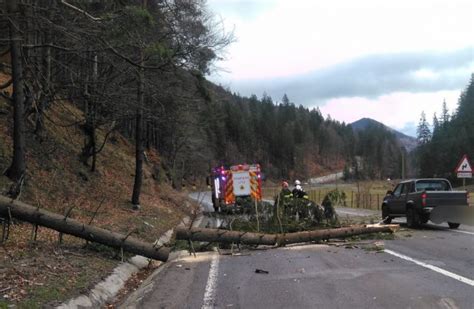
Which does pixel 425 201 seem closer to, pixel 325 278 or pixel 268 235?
pixel 268 235

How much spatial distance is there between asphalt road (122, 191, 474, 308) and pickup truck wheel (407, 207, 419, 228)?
4.60 meters

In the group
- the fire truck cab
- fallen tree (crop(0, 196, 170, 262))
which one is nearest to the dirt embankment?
fallen tree (crop(0, 196, 170, 262))

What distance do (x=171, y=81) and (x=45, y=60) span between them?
5.19m

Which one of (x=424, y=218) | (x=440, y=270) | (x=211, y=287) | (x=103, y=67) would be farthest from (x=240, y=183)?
(x=211, y=287)

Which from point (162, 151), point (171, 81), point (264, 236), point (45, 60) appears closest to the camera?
point (264, 236)

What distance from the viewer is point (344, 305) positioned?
7250 millimetres

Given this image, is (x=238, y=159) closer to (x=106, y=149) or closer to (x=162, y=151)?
(x=162, y=151)

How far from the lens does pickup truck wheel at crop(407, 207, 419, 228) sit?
61.0 feet

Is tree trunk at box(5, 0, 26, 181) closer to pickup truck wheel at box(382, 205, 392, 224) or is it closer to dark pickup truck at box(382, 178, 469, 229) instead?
dark pickup truck at box(382, 178, 469, 229)

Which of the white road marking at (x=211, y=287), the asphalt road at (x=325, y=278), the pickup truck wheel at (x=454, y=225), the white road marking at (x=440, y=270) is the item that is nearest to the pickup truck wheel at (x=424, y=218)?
the pickup truck wheel at (x=454, y=225)

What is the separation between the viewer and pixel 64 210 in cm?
1656

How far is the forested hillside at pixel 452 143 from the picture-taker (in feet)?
407

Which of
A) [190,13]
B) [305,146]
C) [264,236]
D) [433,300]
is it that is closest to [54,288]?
[433,300]

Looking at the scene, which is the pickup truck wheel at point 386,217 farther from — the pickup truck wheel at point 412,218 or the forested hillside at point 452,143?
the forested hillside at point 452,143
